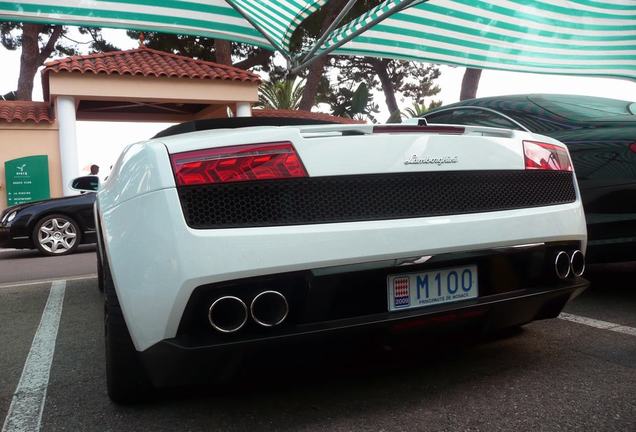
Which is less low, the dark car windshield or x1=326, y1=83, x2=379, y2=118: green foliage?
the dark car windshield

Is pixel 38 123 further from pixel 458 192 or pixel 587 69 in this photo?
pixel 458 192

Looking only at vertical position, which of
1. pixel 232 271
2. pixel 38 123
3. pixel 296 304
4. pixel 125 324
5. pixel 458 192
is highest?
pixel 458 192

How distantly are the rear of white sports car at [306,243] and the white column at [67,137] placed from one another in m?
12.0

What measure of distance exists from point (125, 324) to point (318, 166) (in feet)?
2.84

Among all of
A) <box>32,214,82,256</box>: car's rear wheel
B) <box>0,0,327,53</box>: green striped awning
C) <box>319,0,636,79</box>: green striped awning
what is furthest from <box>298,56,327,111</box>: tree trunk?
<box>32,214,82,256</box>: car's rear wheel

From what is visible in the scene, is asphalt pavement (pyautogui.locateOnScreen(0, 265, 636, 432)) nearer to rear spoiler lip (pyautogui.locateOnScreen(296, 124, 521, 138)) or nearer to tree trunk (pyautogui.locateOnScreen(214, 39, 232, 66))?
rear spoiler lip (pyautogui.locateOnScreen(296, 124, 521, 138))

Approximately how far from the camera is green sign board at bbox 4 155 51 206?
13.1 meters

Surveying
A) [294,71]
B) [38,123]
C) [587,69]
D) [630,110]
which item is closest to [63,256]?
[294,71]

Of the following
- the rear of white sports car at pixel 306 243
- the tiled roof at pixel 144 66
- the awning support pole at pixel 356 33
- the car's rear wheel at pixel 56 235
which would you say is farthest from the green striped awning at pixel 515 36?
the rear of white sports car at pixel 306 243

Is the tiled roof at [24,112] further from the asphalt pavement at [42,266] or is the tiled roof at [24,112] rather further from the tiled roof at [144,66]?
the asphalt pavement at [42,266]

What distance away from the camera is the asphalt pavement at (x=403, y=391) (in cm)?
203

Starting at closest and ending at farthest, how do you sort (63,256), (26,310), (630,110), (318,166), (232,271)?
(232,271) < (318,166) < (630,110) < (26,310) < (63,256)

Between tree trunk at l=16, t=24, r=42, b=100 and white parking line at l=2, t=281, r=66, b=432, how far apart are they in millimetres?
21866

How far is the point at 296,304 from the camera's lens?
6.47ft
